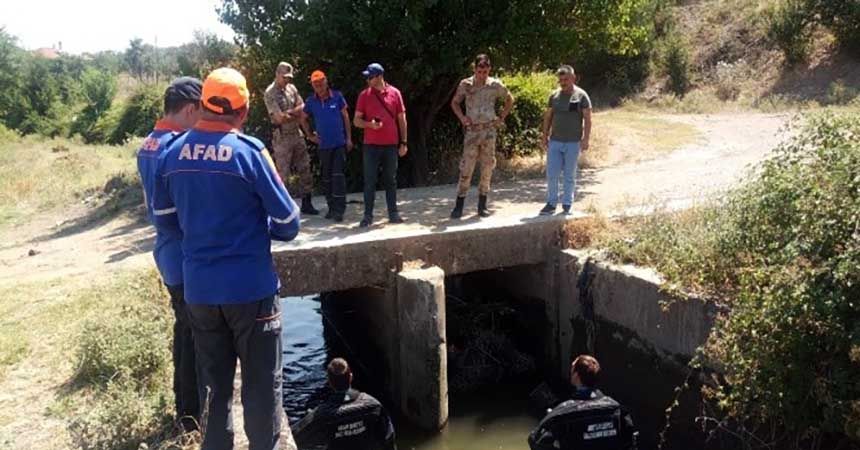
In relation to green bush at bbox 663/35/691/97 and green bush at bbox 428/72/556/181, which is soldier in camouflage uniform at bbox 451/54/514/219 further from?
green bush at bbox 663/35/691/97

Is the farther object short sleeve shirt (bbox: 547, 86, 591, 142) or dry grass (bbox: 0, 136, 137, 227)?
dry grass (bbox: 0, 136, 137, 227)

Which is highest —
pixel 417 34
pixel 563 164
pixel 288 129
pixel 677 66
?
pixel 417 34

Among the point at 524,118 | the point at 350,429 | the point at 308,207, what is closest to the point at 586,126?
the point at 308,207

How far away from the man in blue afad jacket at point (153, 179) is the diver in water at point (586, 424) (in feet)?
8.02

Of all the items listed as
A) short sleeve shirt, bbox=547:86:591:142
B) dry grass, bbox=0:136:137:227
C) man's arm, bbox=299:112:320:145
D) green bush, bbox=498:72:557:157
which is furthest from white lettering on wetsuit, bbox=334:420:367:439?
dry grass, bbox=0:136:137:227

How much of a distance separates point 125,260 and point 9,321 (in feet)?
7.07

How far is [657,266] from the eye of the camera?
7277mm

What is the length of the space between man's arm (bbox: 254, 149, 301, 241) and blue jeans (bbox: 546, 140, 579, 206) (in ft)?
17.1

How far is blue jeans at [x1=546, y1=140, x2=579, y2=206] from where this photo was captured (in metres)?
8.36

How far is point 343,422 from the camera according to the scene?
225 inches

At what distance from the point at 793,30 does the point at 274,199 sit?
25.4 metres

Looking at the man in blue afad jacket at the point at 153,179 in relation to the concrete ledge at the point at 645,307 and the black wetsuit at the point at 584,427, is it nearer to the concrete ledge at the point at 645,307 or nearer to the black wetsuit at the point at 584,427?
the black wetsuit at the point at 584,427

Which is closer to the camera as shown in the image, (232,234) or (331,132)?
(232,234)

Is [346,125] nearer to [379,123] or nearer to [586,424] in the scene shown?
[379,123]
